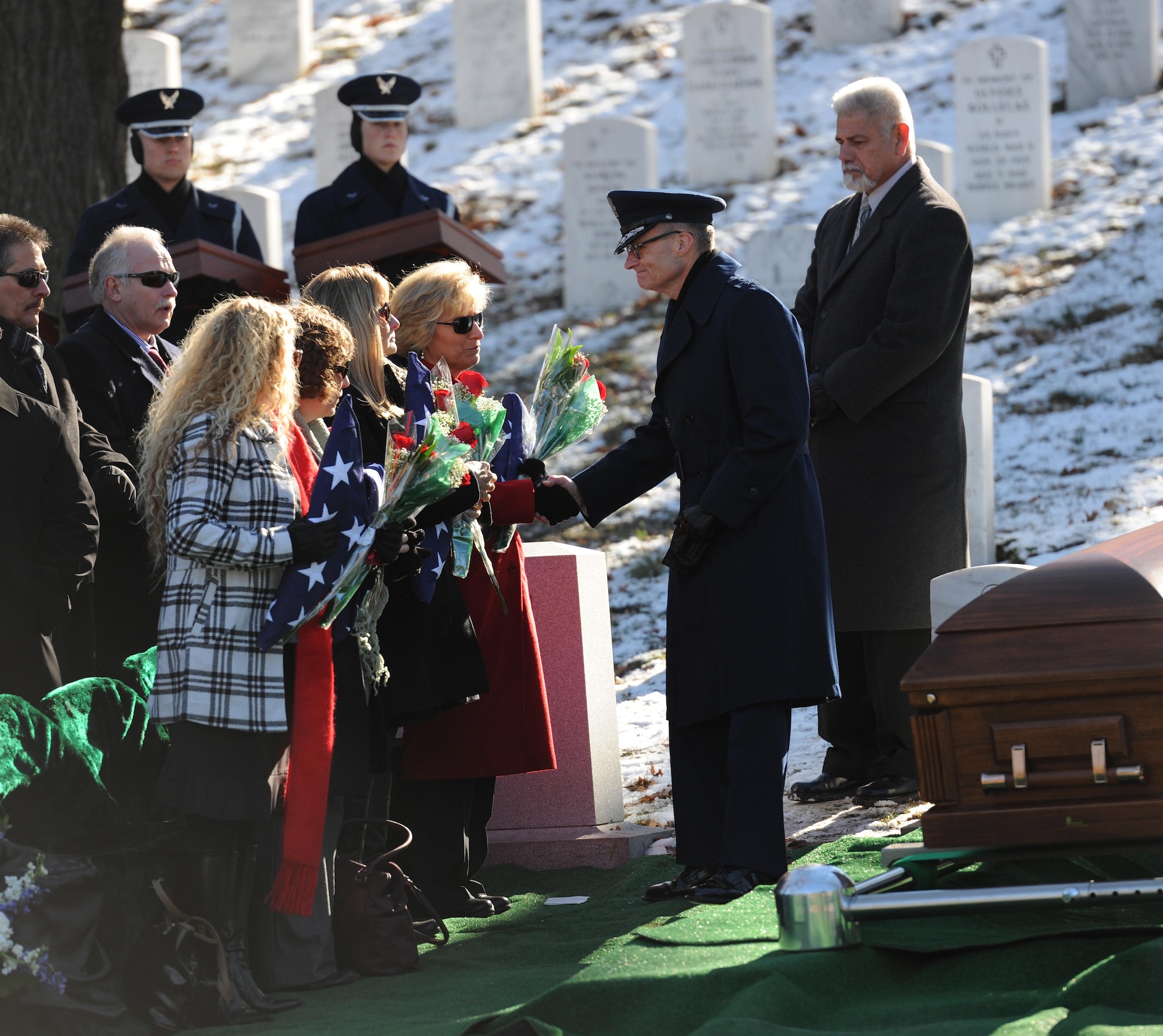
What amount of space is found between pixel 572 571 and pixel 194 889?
2032 mm

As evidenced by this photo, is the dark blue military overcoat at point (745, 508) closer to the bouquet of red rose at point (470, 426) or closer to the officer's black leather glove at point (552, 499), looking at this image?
the officer's black leather glove at point (552, 499)

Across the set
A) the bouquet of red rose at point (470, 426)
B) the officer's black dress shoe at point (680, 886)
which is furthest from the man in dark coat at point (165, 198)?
the officer's black dress shoe at point (680, 886)

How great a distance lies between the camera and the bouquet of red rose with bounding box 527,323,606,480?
4.80 m

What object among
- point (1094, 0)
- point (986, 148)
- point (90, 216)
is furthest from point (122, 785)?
point (1094, 0)

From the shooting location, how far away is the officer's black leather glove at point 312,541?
11.9ft

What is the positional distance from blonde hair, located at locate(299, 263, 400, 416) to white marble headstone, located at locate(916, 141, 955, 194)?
9.05 m

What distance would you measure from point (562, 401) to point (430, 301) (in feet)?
1.67

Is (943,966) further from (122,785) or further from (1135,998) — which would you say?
(122,785)

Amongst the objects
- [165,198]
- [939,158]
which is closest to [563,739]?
[165,198]

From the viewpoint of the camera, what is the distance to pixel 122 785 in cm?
401

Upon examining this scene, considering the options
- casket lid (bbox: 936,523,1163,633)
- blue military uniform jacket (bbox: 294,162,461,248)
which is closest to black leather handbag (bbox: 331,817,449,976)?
casket lid (bbox: 936,523,1163,633)

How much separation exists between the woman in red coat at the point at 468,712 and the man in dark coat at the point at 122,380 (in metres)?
0.76

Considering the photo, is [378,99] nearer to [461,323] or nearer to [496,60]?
[461,323]

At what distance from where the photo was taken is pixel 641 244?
14.5ft
